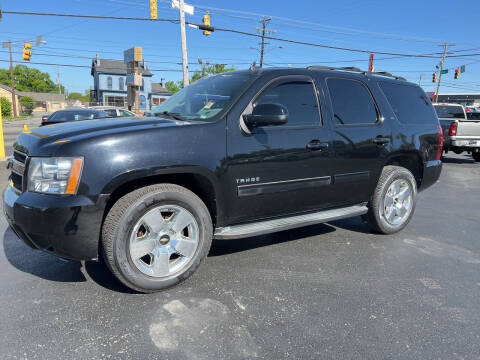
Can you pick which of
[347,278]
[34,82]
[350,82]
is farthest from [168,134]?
[34,82]

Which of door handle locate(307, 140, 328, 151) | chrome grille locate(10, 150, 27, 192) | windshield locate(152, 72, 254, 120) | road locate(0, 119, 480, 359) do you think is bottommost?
road locate(0, 119, 480, 359)

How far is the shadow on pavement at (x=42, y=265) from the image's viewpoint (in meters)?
3.14

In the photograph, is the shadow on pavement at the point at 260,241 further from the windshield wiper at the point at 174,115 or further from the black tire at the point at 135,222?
the windshield wiper at the point at 174,115

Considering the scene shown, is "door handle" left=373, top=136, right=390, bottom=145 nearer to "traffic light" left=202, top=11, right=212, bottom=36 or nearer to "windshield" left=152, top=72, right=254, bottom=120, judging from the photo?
"windshield" left=152, top=72, right=254, bottom=120

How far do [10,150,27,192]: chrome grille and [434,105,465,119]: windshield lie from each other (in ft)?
48.8

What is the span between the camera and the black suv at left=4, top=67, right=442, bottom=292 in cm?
253

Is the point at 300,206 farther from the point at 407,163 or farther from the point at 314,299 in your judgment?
the point at 407,163

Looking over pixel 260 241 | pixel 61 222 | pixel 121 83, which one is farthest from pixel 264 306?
pixel 121 83

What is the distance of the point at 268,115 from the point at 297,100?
2.30ft

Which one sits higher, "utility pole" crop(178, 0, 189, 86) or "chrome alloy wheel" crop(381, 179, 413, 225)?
"utility pole" crop(178, 0, 189, 86)

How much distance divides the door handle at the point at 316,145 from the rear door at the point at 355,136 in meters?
0.17

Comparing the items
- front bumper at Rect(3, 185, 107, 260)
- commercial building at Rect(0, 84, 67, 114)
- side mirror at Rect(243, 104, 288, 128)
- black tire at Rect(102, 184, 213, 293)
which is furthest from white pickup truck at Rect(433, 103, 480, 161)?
commercial building at Rect(0, 84, 67, 114)

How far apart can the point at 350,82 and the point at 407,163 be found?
1.44 m

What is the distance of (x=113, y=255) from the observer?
2.63m
